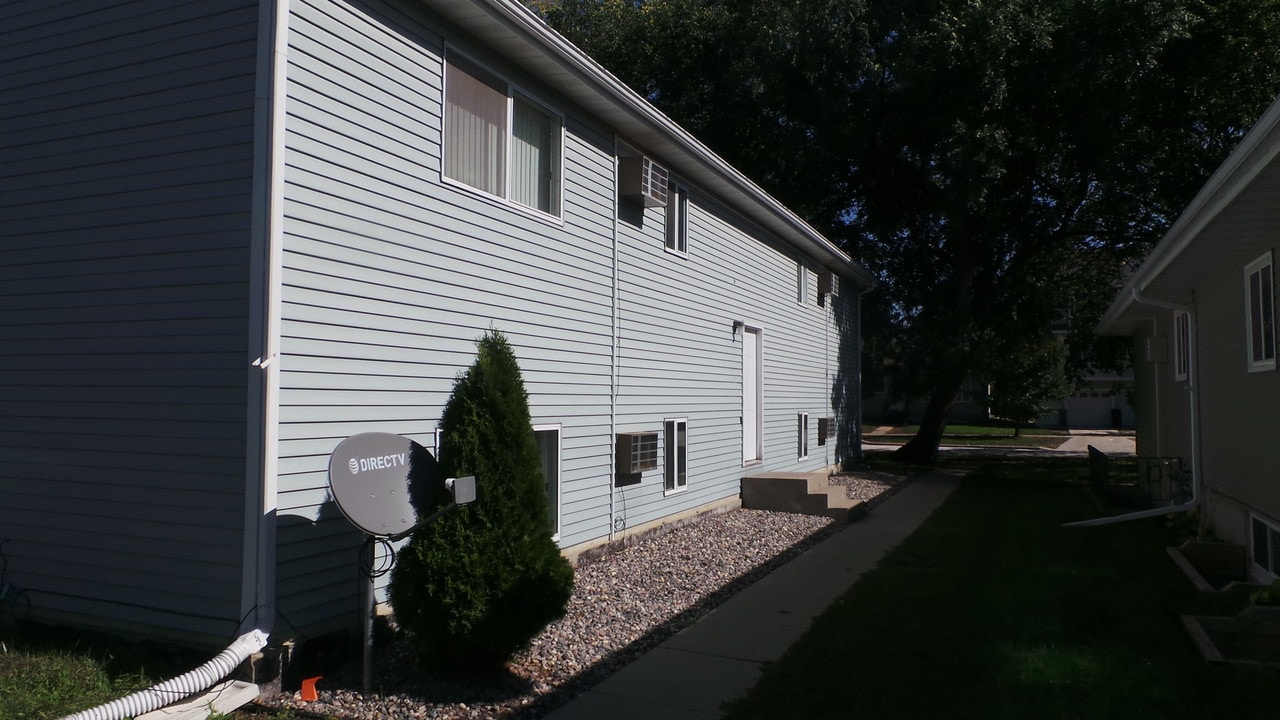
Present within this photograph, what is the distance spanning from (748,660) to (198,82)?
5169 mm

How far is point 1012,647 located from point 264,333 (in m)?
5.26

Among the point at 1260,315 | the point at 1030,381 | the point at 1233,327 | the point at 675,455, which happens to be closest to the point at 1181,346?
the point at 1233,327

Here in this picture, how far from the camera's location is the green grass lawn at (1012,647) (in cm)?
502

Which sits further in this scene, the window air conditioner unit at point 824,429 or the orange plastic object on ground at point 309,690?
the window air conditioner unit at point 824,429

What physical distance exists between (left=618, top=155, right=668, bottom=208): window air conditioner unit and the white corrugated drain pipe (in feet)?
20.1

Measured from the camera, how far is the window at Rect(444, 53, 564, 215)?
278 inches

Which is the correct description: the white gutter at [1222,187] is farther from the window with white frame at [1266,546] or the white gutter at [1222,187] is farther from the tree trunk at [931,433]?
the tree trunk at [931,433]

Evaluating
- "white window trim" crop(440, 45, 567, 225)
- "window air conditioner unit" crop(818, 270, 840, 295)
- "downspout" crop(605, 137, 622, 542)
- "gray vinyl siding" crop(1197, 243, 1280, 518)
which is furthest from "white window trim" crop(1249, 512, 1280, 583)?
"window air conditioner unit" crop(818, 270, 840, 295)

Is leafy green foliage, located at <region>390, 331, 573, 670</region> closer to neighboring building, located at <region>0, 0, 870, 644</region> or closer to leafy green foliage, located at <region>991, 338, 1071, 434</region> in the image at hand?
neighboring building, located at <region>0, 0, 870, 644</region>

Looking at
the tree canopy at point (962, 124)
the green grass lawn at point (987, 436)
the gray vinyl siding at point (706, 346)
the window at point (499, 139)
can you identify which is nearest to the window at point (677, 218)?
the gray vinyl siding at point (706, 346)

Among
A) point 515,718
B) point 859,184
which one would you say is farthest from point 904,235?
point 515,718

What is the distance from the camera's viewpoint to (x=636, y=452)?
9.64 m

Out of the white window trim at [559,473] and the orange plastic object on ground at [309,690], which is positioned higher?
the white window trim at [559,473]

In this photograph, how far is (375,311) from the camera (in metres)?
6.05
